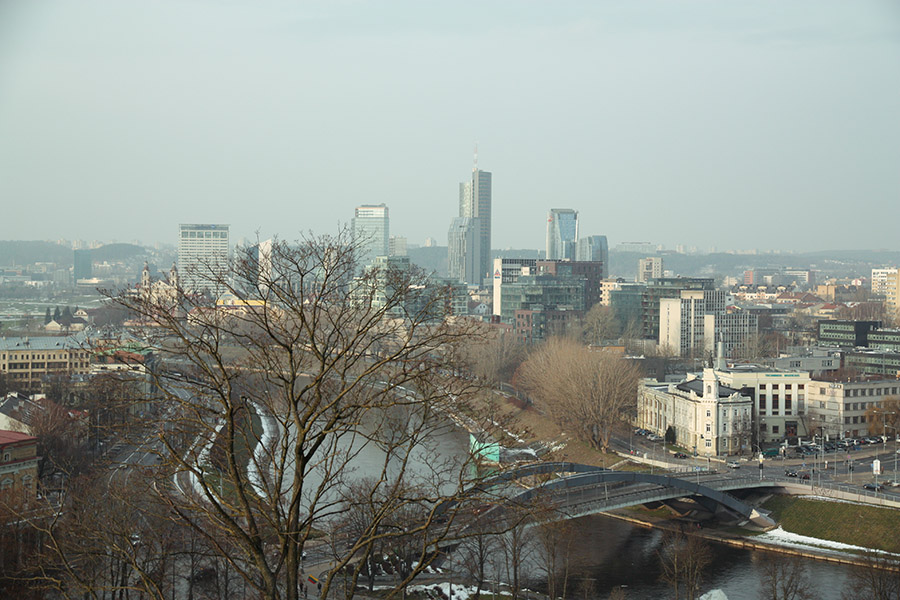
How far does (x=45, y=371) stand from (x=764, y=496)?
21.9 meters

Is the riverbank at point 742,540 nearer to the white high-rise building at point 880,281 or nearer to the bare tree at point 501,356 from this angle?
the bare tree at point 501,356

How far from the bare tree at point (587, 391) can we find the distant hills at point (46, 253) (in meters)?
106

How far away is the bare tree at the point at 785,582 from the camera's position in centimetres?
1254

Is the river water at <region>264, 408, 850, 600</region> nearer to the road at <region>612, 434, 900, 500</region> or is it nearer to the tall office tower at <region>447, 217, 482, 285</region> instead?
the road at <region>612, 434, 900, 500</region>

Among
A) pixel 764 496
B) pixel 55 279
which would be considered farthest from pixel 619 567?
pixel 55 279

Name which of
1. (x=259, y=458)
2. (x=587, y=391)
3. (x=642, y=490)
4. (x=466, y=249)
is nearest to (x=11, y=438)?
(x=642, y=490)

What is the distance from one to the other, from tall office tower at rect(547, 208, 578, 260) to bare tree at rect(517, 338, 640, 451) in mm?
81472

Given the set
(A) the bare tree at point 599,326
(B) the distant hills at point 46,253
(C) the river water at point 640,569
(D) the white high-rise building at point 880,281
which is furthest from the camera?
(B) the distant hills at point 46,253

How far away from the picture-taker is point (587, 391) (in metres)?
25.1

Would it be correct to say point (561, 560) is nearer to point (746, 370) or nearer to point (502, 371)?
point (746, 370)

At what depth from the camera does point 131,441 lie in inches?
194

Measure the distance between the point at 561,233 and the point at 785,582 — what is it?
100 meters

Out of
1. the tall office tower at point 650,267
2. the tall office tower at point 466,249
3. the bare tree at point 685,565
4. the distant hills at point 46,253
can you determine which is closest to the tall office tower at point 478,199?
the tall office tower at point 466,249

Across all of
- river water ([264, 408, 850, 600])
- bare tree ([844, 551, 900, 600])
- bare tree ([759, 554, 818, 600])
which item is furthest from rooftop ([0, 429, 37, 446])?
bare tree ([844, 551, 900, 600])
